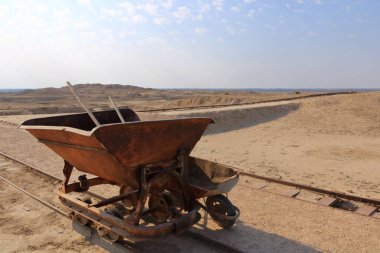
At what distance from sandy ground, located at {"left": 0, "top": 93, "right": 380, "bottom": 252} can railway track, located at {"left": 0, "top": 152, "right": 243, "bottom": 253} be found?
0.26 meters

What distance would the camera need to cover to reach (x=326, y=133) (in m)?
15.9

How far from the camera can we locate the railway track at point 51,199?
16.4ft

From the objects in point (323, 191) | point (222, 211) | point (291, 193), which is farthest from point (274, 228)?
point (323, 191)

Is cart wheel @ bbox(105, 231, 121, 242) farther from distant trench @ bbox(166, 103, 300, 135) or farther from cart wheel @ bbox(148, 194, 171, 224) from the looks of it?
distant trench @ bbox(166, 103, 300, 135)

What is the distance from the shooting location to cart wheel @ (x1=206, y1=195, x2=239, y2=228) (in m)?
5.50

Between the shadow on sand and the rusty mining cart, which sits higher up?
the rusty mining cart

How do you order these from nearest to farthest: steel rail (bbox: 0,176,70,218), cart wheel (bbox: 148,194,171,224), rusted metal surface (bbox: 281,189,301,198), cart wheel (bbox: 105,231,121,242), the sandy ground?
1. cart wheel (bbox: 105,231,121,242)
2. the sandy ground
3. cart wheel (bbox: 148,194,171,224)
4. steel rail (bbox: 0,176,70,218)
5. rusted metal surface (bbox: 281,189,301,198)

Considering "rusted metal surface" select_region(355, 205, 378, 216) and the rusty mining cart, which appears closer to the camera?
the rusty mining cart

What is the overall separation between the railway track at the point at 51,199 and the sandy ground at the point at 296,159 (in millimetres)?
262

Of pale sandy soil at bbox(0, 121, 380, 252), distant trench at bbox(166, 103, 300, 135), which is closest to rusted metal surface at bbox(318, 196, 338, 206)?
pale sandy soil at bbox(0, 121, 380, 252)

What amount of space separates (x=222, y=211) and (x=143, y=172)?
1552 mm

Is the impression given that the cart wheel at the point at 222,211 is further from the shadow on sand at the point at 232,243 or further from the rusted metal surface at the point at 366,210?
the rusted metal surface at the point at 366,210

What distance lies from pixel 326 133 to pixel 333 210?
33.1 feet

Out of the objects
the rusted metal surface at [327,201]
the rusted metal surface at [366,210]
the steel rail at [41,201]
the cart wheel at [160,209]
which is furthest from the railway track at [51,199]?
the rusted metal surface at [366,210]
